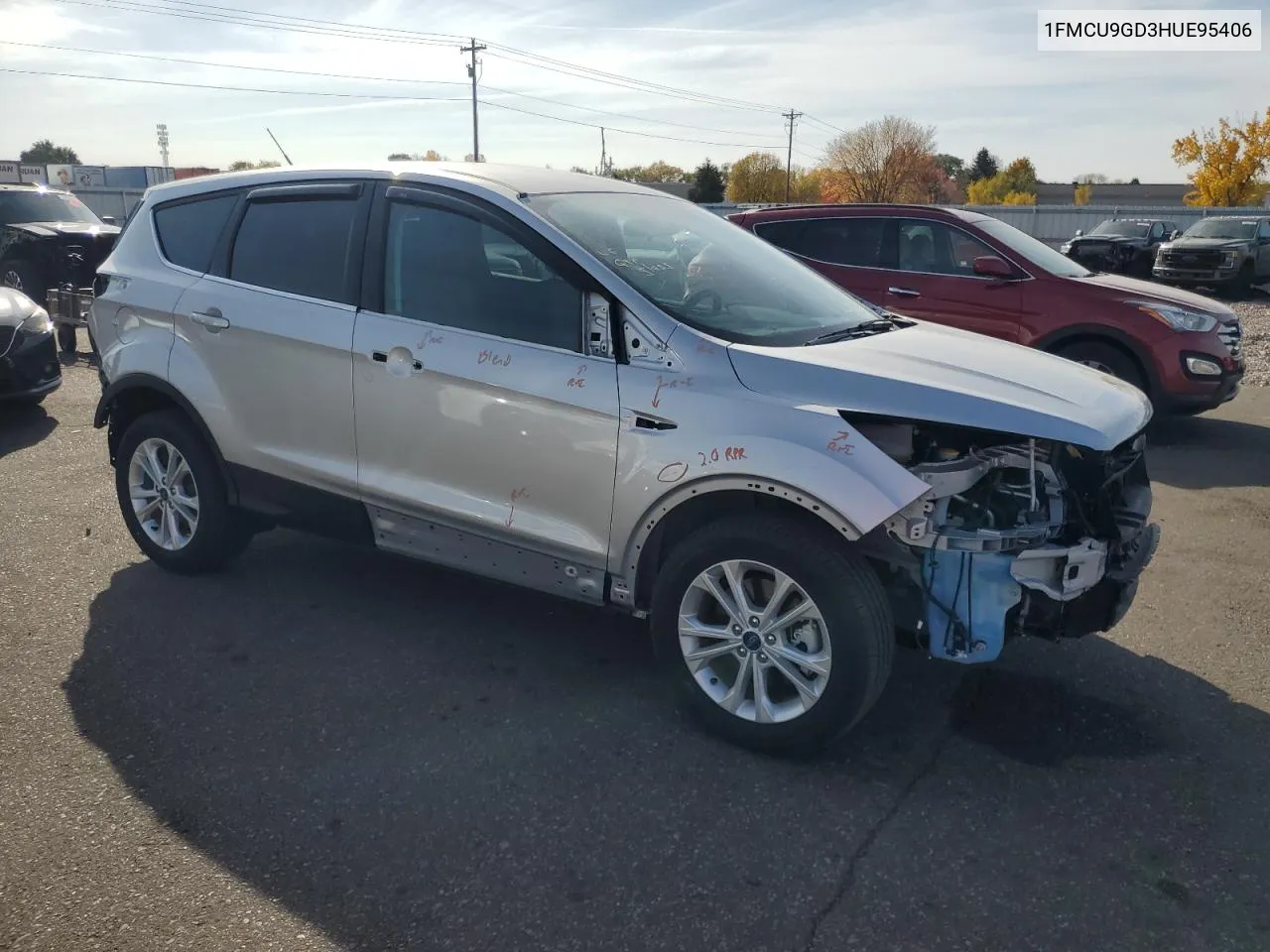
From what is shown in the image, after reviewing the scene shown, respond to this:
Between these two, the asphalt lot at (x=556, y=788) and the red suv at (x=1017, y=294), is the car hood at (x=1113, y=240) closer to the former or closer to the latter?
the red suv at (x=1017, y=294)

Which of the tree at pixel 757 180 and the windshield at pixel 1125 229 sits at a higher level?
the tree at pixel 757 180

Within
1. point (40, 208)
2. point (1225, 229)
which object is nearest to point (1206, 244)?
point (1225, 229)

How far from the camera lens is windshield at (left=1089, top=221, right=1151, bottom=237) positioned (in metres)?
25.8

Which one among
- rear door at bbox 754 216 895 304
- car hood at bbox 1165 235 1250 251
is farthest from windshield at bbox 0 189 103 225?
car hood at bbox 1165 235 1250 251

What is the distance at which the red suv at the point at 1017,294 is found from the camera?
798cm

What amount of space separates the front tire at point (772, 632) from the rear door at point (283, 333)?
5.30 feet

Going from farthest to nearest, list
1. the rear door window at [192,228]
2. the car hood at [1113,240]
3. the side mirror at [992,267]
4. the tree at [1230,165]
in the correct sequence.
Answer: the tree at [1230,165], the car hood at [1113,240], the side mirror at [992,267], the rear door window at [192,228]

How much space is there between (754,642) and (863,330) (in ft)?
4.73

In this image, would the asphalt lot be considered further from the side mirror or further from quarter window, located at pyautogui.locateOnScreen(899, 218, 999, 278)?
quarter window, located at pyautogui.locateOnScreen(899, 218, 999, 278)

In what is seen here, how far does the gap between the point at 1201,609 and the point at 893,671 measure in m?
1.72

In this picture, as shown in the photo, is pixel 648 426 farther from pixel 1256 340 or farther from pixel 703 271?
pixel 1256 340

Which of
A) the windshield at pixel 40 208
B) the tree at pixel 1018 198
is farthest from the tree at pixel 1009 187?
the windshield at pixel 40 208

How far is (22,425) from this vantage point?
840 centimetres

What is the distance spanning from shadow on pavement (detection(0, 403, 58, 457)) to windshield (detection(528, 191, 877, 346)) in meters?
5.58
